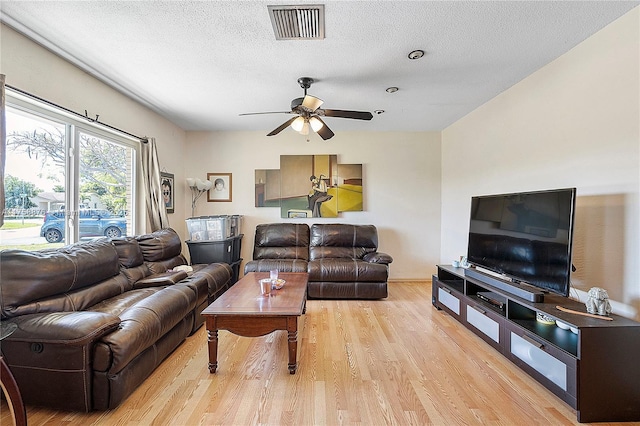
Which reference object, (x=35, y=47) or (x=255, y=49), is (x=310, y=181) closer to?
(x=255, y=49)

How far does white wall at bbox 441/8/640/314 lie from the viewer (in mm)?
1854

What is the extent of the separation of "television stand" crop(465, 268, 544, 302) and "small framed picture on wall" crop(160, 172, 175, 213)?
4.05 metres

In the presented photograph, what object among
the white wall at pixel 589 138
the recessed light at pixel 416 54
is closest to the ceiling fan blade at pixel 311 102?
the recessed light at pixel 416 54

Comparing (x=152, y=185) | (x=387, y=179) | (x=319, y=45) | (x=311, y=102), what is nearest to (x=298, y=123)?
(x=311, y=102)

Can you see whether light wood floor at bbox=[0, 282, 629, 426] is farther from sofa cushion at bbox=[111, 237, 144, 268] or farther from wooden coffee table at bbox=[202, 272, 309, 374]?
sofa cushion at bbox=[111, 237, 144, 268]

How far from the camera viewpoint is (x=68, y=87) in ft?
8.09

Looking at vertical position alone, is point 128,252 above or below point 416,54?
below

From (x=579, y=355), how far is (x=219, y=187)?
466 centimetres

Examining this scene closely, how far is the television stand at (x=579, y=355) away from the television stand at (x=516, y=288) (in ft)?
0.14

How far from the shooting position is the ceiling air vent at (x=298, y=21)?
71.4 inches

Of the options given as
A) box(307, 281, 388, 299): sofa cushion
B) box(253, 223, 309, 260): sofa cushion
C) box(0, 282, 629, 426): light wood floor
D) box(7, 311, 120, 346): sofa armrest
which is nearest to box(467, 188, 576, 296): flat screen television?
box(0, 282, 629, 426): light wood floor

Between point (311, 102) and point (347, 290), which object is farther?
point (347, 290)

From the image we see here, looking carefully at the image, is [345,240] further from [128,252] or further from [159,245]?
[128,252]

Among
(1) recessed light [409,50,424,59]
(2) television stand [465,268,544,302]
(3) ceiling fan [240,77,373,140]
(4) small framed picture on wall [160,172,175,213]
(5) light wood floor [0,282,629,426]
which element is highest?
(1) recessed light [409,50,424,59]
